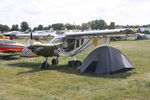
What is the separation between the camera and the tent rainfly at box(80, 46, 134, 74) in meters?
8.59

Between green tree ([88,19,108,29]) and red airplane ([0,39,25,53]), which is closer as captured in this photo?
red airplane ([0,39,25,53])

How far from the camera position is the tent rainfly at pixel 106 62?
859 cm

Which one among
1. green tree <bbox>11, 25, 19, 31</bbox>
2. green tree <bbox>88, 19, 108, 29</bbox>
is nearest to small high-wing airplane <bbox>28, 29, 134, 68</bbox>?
green tree <bbox>88, 19, 108, 29</bbox>

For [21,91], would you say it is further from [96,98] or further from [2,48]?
[2,48]

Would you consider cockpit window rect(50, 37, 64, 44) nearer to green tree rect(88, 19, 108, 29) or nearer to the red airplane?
the red airplane

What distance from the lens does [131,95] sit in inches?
219

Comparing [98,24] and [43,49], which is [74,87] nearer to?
[43,49]

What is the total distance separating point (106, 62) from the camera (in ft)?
28.3

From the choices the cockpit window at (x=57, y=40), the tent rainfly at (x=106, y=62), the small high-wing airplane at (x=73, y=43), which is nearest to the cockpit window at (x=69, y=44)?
the small high-wing airplane at (x=73, y=43)

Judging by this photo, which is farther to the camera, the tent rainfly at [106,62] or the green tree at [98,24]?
the green tree at [98,24]

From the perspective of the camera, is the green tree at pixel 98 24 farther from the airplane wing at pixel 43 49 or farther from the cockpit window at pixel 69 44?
the airplane wing at pixel 43 49

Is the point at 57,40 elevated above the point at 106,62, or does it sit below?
above

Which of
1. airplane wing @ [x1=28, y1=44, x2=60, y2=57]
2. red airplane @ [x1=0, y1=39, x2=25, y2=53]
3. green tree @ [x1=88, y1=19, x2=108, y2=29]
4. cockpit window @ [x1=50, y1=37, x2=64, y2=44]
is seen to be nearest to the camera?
airplane wing @ [x1=28, y1=44, x2=60, y2=57]

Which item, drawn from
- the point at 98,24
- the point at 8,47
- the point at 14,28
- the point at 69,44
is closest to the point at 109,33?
the point at 69,44
